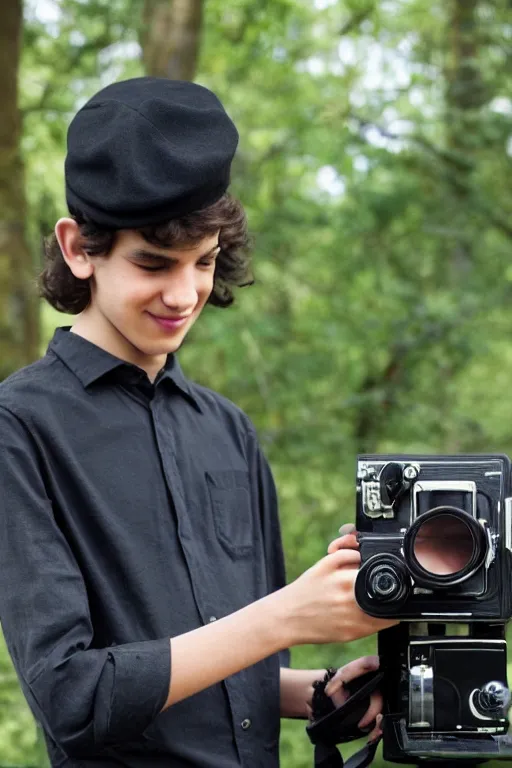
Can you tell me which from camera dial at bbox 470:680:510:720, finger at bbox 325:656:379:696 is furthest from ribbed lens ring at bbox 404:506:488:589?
finger at bbox 325:656:379:696

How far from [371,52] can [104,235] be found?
7.29m

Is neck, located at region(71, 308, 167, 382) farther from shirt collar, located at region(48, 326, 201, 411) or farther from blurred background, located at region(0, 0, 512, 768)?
blurred background, located at region(0, 0, 512, 768)

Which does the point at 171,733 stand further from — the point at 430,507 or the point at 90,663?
the point at 430,507

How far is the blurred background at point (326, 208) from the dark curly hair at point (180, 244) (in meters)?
3.30

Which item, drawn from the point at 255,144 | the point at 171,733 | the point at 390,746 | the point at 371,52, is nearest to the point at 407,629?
the point at 390,746

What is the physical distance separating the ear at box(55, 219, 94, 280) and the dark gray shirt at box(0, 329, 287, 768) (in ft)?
0.42

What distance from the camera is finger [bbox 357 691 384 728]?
2211 mm

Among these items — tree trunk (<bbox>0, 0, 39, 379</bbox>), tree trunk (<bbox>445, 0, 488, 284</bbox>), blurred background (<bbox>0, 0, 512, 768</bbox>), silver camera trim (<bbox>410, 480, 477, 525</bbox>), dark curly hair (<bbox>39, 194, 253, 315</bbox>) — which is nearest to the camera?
silver camera trim (<bbox>410, 480, 477, 525</bbox>)

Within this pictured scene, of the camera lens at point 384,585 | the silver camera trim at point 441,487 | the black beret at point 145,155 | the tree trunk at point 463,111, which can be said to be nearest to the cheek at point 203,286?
the black beret at point 145,155

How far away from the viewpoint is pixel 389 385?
7418 millimetres

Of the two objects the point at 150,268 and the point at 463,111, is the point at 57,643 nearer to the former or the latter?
the point at 150,268

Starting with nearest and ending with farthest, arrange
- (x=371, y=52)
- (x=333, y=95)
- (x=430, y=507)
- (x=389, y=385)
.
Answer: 1. (x=430, y=507)
2. (x=389, y=385)
3. (x=333, y=95)
4. (x=371, y=52)

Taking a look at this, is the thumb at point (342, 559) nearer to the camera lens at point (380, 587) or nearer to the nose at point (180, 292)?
the camera lens at point (380, 587)

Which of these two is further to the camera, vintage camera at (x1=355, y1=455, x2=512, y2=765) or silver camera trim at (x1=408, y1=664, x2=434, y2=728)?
silver camera trim at (x1=408, y1=664, x2=434, y2=728)
